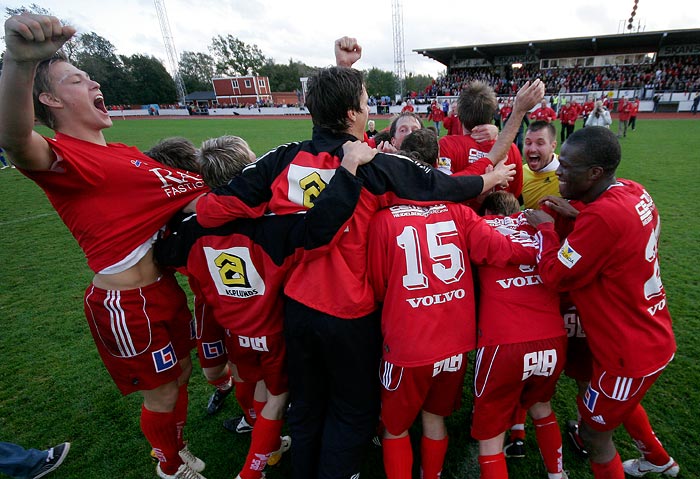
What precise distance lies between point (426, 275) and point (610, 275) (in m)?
0.89

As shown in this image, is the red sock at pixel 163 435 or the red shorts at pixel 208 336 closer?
the red sock at pixel 163 435

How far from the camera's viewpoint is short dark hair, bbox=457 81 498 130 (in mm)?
3326

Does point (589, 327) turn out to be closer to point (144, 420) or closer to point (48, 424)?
point (144, 420)

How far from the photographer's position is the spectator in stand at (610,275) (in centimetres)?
176

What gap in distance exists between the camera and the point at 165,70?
6619 cm

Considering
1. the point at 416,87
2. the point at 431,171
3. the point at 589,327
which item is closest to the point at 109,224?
the point at 431,171

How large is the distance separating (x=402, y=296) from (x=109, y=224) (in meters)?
1.63

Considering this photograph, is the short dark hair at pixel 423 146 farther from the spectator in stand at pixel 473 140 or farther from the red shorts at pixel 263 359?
the red shorts at pixel 263 359

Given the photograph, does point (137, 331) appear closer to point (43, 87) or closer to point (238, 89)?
point (43, 87)

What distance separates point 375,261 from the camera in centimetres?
199

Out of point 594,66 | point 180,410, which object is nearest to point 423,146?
point 180,410

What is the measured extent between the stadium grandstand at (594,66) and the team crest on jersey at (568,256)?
30.2 metres

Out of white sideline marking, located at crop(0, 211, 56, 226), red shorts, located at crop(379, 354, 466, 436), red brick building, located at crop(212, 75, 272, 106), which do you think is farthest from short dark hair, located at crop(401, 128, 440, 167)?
red brick building, located at crop(212, 75, 272, 106)

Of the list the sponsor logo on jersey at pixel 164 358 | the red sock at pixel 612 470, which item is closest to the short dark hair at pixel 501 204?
the red sock at pixel 612 470
